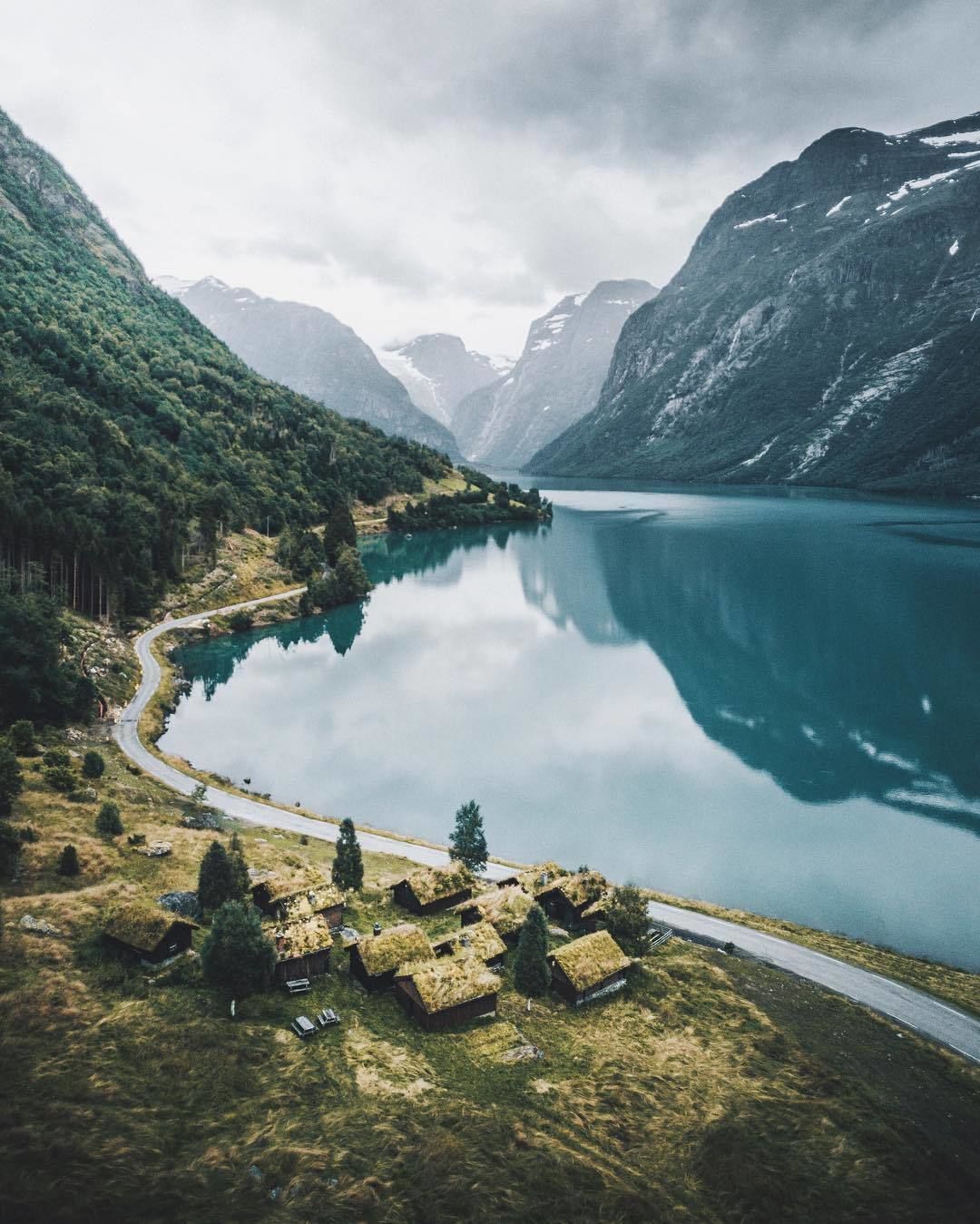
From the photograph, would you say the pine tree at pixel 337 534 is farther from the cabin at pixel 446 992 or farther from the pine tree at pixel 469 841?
the cabin at pixel 446 992

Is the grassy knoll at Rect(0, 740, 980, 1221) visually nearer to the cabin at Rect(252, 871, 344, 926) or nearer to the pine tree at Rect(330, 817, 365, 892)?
the cabin at Rect(252, 871, 344, 926)

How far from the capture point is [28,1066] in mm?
25812

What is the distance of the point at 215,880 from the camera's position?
132 ft

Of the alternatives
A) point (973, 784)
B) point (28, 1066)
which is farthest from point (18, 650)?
point (973, 784)

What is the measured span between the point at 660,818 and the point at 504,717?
2679cm

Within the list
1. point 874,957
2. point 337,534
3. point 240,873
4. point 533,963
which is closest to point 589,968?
point 533,963

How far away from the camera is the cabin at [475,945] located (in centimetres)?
3809

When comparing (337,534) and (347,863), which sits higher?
(337,534)

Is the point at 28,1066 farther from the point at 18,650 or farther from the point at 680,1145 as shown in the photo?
the point at 18,650

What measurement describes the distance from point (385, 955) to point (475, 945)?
4.92 meters

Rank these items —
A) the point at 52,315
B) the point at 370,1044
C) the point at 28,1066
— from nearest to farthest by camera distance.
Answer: the point at 28,1066 → the point at 370,1044 → the point at 52,315

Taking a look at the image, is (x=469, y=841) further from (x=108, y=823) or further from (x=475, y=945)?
(x=108, y=823)

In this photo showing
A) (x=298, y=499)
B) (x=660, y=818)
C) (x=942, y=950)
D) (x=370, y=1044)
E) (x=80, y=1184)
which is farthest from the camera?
(x=298, y=499)

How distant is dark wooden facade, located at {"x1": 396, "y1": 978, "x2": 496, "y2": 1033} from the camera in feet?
110
